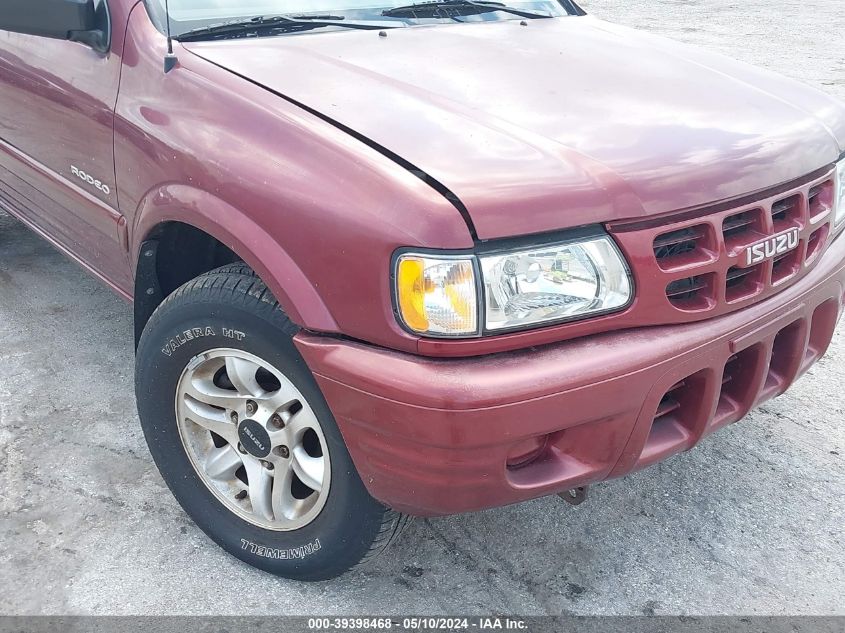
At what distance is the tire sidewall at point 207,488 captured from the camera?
1947mm

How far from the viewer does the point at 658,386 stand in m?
1.81

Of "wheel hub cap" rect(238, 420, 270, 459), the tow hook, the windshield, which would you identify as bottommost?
the tow hook

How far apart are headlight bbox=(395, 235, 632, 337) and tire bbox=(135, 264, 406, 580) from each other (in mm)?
367

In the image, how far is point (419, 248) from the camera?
1.66m

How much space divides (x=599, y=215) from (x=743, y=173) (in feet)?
1.45

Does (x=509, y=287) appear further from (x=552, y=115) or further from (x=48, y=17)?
(x=48, y=17)

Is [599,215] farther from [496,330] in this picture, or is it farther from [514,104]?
[514,104]

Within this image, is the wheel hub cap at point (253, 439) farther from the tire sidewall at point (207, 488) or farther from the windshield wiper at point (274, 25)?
the windshield wiper at point (274, 25)

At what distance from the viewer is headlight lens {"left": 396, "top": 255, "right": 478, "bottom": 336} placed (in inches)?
65.6

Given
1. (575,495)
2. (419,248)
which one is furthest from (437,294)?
(575,495)

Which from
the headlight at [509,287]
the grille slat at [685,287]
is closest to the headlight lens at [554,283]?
the headlight at [509,287]

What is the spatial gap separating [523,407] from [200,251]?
1.19m

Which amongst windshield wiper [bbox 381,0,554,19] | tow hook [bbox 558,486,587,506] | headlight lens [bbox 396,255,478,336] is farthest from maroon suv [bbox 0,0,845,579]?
tow hook [bbox 558,486,587,506]

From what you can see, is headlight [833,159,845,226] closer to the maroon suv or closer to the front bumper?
the maroon suv
